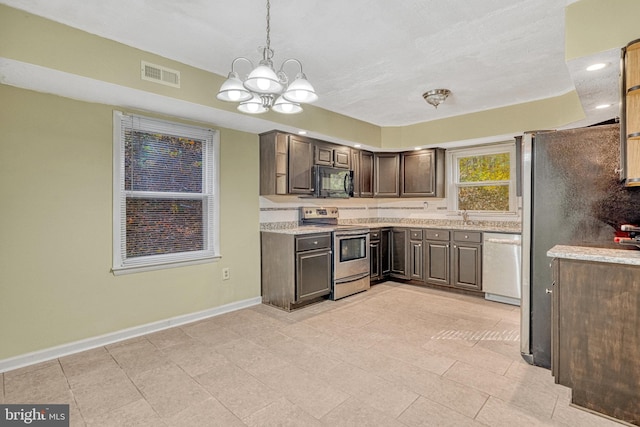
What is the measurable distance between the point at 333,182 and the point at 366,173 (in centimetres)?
91

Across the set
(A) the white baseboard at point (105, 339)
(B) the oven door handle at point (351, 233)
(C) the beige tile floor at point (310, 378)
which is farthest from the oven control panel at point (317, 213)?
(C) the beige tile floor at point (310, 378)

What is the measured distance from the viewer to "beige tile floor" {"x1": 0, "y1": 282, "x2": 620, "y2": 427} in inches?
75.2

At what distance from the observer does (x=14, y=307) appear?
2.51 metres

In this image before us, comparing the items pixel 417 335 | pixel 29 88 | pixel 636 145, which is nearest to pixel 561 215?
pixel 636 145

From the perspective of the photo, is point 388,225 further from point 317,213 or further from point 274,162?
point 274,162

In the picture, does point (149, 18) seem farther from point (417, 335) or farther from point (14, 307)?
point (417, 335)

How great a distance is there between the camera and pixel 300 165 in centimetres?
420

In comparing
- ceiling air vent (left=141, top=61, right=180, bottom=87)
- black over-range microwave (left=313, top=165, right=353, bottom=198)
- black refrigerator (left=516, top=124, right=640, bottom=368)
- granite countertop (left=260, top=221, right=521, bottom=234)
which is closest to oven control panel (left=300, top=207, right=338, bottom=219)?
granite countertop (left=260, top=221, right=521, bottom=234)

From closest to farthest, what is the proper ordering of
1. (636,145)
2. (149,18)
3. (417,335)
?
(636,145)
(149,18)
(417,335)

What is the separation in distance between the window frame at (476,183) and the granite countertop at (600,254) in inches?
109

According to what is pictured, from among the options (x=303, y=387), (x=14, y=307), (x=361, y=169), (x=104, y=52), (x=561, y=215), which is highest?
(x=104, y=52)

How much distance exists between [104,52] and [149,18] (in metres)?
0.52

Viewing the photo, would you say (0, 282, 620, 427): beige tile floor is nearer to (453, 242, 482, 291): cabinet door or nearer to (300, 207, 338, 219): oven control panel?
(453, 242, 482, 291): cabinet door

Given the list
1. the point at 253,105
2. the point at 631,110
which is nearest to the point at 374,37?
the point at 253,105
